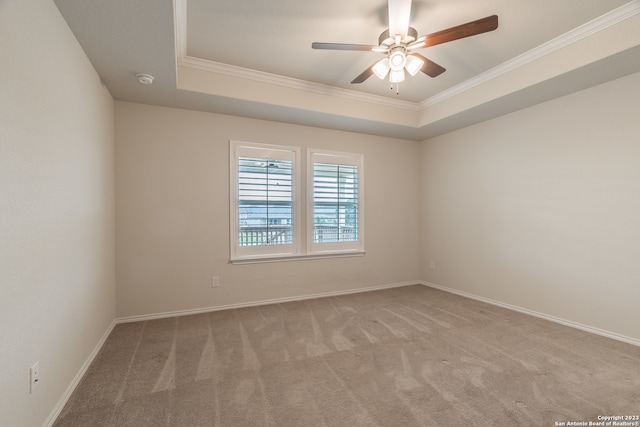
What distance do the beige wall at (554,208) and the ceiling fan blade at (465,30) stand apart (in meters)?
1.89

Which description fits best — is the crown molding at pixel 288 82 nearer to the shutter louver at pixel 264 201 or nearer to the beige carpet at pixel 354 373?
the shutter louver at pixel 264 201

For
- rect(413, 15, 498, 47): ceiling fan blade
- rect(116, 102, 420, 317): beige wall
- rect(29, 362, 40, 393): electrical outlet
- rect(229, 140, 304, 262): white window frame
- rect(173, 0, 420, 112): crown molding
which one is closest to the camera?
rect(29, 362, 40, 393): electrical outlet

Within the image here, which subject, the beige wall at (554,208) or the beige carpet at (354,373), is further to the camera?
the beige wall at (554,208)

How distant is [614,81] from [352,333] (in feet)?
11.6

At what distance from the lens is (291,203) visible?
4.08 metres

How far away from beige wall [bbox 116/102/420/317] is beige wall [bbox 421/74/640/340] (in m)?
1.89

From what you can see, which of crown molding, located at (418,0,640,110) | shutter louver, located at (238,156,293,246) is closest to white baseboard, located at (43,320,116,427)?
shutter louver, located at (238,156,293,246)

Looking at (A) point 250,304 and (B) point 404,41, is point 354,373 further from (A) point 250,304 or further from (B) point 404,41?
(B) point 404,41

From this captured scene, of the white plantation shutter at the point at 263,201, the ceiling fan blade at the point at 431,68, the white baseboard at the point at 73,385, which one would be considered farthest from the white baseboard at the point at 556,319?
the white baseboard at the point at 73,385

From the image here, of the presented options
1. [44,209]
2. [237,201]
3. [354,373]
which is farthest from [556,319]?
[44,209]

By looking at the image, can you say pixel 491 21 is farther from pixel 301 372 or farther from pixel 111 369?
pixel 111 369

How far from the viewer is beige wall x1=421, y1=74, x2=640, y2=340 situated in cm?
277

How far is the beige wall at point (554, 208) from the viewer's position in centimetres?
277

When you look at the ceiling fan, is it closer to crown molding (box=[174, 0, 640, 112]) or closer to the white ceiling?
the white ceiling
